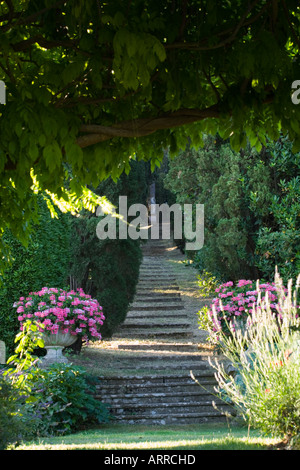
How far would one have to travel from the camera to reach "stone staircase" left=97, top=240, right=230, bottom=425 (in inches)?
313

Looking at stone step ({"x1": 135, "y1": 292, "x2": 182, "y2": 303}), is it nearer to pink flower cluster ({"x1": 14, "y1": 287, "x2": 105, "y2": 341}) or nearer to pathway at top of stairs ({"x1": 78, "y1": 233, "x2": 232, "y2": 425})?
pathway at top of stairs ({"x1": 78, "y1": 233, "x2": 232, "y2": 425})

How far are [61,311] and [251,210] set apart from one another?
467 centimetres

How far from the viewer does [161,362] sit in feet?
35.5

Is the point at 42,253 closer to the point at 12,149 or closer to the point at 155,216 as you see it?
the point at 12,149

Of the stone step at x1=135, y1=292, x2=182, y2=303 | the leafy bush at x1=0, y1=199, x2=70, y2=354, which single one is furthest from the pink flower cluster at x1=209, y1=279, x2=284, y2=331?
the stone step at x1=135, y1=292, x2=182, y2=303

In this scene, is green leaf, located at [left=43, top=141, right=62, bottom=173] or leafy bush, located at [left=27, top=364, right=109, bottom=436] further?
leafy bush, located at [left=27, top=364, right=109, bottom=436]

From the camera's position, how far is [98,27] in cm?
364

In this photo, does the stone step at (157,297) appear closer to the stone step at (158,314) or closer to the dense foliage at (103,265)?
the stone step at (158,314)

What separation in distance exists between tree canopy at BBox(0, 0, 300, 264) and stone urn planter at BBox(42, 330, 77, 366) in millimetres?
4818

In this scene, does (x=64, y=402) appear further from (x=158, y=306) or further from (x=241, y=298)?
(x=158, y=306)

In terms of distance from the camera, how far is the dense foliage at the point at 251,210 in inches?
436

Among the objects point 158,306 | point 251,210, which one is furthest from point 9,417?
point 158,306

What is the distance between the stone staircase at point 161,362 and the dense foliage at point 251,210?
6.06 feet
